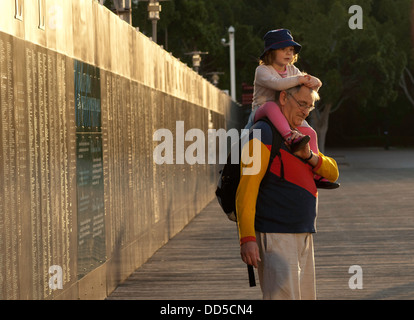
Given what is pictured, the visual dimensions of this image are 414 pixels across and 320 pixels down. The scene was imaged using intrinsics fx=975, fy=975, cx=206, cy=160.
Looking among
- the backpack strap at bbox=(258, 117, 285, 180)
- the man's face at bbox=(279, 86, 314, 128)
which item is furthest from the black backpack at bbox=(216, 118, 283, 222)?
the man's face at bbox=(279, 86, 314, 128)

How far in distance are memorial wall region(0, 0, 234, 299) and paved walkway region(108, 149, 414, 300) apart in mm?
358

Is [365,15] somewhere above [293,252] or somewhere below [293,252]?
above

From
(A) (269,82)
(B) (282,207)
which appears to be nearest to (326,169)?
(B) (282,207)

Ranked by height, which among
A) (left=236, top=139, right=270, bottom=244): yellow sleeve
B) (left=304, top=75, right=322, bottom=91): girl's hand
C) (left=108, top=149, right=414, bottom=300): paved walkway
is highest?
(left=304, top=75, right=322, bottom=91): girl's hand

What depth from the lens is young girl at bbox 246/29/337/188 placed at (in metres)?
4.86

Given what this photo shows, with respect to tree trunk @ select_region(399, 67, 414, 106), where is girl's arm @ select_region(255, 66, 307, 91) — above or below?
below

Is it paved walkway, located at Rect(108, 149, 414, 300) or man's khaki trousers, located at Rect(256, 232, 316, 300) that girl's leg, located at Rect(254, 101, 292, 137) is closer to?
man's khaki trousers, located at Rect(256, 232, 316, 300)

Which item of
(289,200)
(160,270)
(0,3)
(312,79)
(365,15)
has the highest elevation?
(365,15)

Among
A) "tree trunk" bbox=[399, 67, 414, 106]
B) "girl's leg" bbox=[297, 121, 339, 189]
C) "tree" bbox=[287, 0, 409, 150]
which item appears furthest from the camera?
"tree trunk" bbox=[399, 67, 414, 106]

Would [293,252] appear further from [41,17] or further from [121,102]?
[121,102]

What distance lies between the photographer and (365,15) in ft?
180

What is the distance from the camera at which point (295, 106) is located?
16.3 ft
